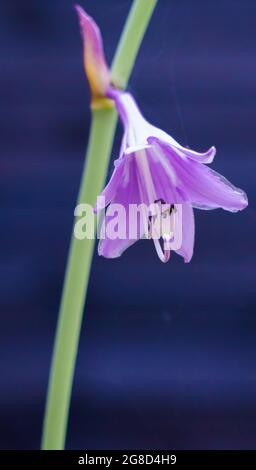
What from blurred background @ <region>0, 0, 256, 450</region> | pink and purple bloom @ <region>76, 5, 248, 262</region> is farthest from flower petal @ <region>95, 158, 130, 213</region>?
blurred background @ <region>0, 0, 256, 450</region>

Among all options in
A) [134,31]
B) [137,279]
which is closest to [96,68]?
[134,31]

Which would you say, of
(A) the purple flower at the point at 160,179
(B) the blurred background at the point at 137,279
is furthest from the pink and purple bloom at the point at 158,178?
(B) the blurred background at the point at 137,279

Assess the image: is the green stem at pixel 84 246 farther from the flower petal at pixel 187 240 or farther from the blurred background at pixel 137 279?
the blurred background at pixel 137 279

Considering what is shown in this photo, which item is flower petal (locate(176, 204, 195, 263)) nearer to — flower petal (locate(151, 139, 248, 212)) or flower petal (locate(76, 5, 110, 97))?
flower petal (locate(151, 139, 248, 212))
